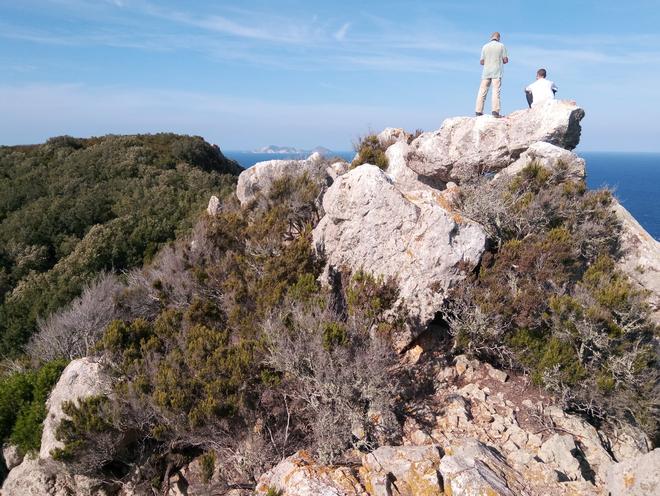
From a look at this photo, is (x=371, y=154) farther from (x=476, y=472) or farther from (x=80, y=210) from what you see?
(x=80, y=210)

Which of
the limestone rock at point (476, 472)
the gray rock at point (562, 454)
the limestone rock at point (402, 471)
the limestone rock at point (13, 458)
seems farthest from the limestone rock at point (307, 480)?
the limestone rock at point (13, 458)

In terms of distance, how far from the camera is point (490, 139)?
12117 mm

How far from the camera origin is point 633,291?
25.4 feet

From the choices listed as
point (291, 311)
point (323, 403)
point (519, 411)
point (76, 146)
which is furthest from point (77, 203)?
point (519, 411)

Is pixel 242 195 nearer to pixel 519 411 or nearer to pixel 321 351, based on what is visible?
pixel 321 351

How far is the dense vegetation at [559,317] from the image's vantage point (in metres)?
6.96

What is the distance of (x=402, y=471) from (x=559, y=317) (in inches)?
150

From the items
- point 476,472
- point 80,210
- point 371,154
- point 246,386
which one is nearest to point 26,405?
point 246,386

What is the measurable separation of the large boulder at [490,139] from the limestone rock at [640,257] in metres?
2.63

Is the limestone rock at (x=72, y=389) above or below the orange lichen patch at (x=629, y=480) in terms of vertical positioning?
below

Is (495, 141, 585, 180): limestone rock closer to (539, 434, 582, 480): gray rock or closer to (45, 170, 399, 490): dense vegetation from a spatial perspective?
(45, 170, 399, 490): dense vegetation

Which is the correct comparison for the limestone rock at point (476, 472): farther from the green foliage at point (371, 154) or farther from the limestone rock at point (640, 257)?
the green foliage at point (371, 154)

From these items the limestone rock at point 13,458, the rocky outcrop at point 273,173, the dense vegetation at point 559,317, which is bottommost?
the limestone rock at point 13,458

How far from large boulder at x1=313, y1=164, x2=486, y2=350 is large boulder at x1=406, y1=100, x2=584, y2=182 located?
2.34 m
